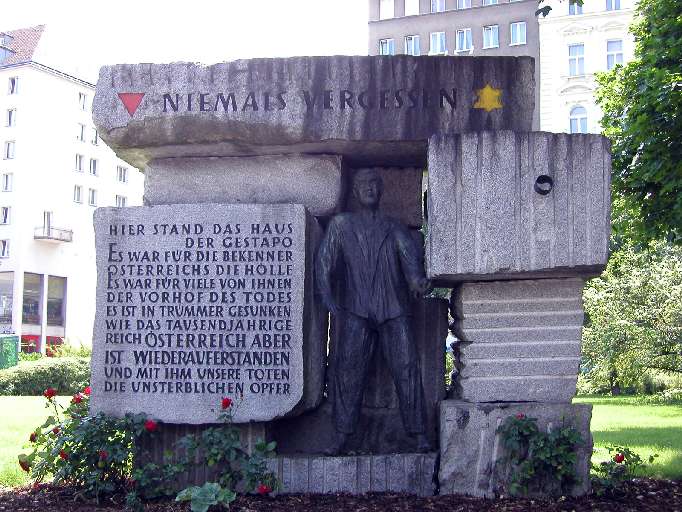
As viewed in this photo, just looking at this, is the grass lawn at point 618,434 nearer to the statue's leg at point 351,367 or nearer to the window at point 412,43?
the statue's leg at point 351,367

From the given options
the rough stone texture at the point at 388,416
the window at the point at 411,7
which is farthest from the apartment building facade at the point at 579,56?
the rough stone texture at the point at 388,416

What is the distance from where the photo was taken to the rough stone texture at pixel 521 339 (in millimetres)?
5434

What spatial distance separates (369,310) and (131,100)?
228 centimetres

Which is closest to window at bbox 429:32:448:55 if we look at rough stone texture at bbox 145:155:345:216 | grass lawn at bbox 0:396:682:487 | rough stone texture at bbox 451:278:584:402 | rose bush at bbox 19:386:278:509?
grass lawn at bbox 0:396:682:487

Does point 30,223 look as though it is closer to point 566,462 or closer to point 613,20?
point 613,20

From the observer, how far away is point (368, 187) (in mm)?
5973

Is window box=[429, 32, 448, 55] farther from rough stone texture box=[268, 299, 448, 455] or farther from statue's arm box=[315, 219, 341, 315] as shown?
statue's arm box=[315, 219, 341, 315]

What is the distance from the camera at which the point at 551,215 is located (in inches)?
208

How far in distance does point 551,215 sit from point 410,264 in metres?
1.03

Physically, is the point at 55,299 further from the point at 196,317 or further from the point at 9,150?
the point at 196,317

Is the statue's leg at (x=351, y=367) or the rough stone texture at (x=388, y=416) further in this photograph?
the rough stone texture at (x=388, y=416)

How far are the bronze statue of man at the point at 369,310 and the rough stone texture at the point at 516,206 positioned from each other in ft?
1.62

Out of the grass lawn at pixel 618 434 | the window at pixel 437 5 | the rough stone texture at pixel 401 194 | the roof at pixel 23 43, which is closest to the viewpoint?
the rough stone texture at pixel 401 194

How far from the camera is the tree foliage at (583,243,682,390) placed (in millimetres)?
17312
